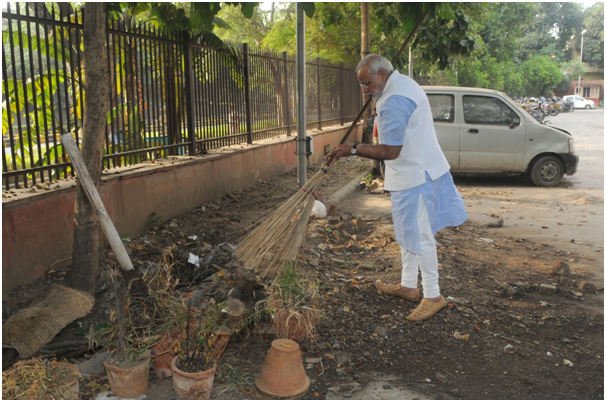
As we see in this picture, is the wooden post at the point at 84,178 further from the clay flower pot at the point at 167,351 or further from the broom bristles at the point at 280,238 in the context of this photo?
the clay flower pot at the point at 167,351

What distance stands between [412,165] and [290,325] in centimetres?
136

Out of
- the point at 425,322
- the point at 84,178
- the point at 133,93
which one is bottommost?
the point at 425,322

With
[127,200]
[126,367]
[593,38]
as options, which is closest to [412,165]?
[126,367]

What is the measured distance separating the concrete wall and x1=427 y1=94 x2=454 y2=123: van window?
9.89 feet

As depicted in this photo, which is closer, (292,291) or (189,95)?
(292,291)

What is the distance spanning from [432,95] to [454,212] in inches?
238

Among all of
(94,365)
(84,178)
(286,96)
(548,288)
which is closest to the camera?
(94,365)

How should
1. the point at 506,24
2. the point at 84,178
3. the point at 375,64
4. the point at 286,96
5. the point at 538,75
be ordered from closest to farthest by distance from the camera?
the point at 84,178 → the point at 375,64 → the point at 286,96 → the point at 506,24 → the point at 538,75

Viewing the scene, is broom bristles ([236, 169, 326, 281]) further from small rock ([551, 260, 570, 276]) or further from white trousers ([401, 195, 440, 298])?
small rock ([551, 260, 570, 276])

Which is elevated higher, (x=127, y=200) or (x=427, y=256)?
(x=127, y=200)

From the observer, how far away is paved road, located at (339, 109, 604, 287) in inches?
227

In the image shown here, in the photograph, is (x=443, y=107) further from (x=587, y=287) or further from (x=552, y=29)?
(x=552, y=29)

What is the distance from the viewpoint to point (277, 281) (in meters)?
3.54

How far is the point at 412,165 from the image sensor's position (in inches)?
143
